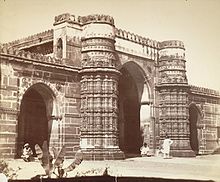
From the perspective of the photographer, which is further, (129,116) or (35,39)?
(129,116)

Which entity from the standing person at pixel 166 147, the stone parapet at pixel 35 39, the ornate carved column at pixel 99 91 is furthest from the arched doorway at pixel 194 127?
the stone parapet at pixel 35 39

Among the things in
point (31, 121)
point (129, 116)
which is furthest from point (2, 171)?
point (129, 116)

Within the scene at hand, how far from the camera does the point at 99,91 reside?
10383 millimetres

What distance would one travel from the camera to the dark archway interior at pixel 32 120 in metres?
Answer: 11.7

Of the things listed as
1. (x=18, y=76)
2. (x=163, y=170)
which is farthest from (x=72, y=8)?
(x=163, y=170)

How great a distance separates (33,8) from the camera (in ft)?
25.6

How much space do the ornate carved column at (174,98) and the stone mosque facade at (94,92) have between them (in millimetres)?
31

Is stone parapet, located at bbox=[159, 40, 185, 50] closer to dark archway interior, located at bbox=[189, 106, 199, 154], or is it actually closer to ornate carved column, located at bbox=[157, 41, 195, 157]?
ornate carved column, located at bbox=[157, 41, 195, 157]

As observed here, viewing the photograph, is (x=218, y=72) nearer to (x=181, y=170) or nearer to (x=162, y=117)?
(x=181, y=170)

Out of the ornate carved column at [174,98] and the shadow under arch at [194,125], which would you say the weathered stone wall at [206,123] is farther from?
the ornate carved column at [174,98]

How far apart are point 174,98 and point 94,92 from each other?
11.5ft

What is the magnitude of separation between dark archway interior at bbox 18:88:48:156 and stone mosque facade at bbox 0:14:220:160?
0.09ft

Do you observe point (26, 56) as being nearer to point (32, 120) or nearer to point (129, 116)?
point (32, 120)

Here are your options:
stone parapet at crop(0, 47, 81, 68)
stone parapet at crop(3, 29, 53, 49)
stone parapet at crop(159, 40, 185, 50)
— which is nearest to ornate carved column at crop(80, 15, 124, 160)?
stone parapet at crop(0, 47, 81, 68)
